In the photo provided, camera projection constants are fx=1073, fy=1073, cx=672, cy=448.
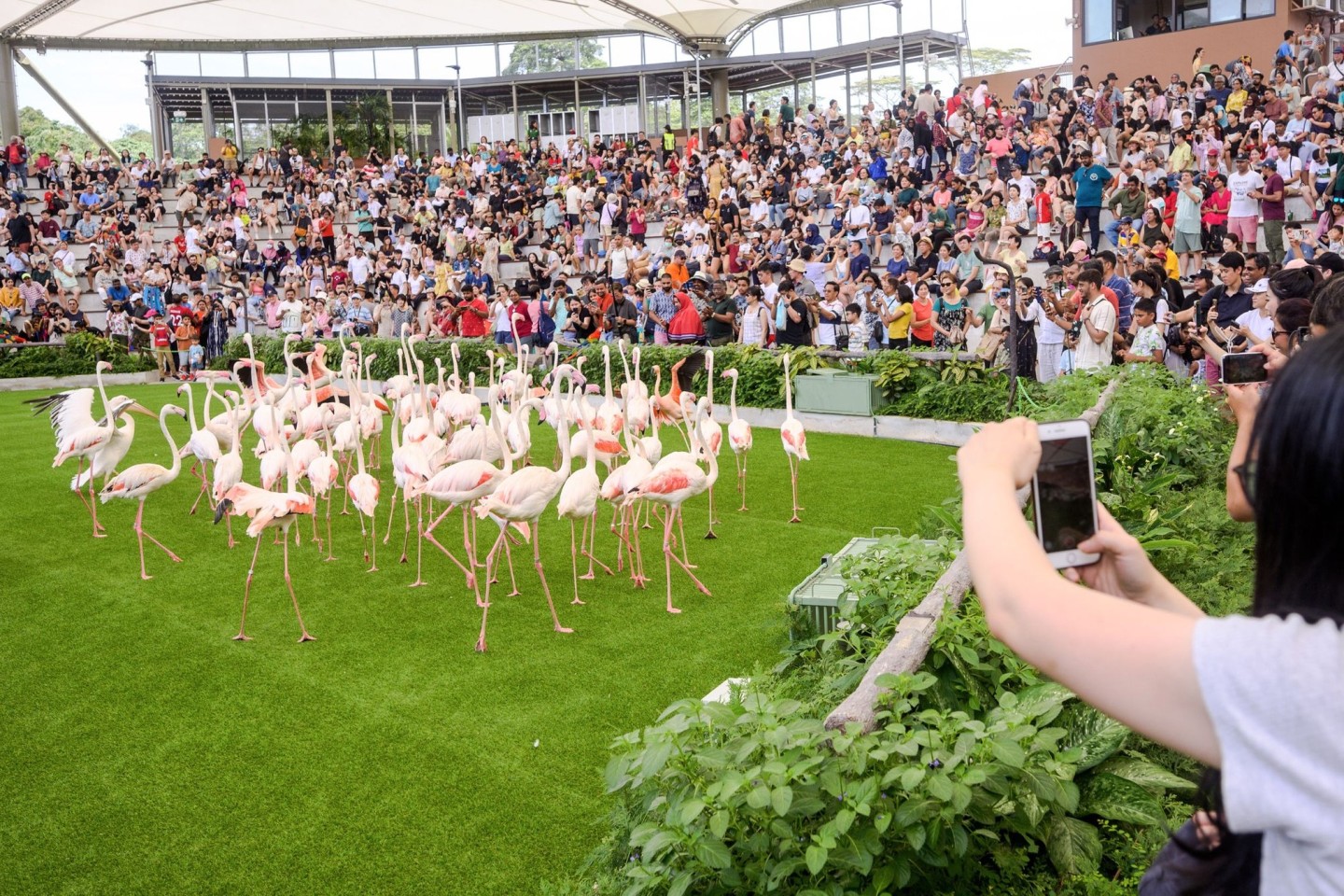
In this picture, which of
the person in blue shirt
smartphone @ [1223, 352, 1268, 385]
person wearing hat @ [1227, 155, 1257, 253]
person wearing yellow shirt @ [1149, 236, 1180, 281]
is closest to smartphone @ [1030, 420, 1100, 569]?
smartphone @ [1223, 352, 1268, 385]

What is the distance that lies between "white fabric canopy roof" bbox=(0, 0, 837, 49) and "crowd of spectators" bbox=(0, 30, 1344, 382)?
3.77m

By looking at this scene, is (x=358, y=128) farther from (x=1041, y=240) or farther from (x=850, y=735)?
(x=850, y=735)

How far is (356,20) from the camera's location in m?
34.1

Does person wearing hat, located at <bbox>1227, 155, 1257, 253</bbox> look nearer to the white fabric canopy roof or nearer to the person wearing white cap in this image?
the person wearing white cap

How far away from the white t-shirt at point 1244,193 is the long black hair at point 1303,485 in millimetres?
14575

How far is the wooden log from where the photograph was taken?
298 cm

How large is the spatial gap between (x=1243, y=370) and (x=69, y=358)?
23.2 metres

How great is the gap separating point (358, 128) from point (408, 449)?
31.6 m

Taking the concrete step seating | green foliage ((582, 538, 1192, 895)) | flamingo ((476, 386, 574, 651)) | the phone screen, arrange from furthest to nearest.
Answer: the concrete step seating
flamingo ((476, 386, 574, 651))
green foliage ((582, 538, 1192, 895))
the phone screen

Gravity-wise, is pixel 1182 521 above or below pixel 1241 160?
below

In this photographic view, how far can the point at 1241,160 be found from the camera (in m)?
13.9

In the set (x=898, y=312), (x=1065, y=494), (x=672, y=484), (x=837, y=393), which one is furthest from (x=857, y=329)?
(x=1065, y=494)

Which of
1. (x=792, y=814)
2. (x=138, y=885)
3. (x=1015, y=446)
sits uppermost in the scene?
(x=1015, y=446)

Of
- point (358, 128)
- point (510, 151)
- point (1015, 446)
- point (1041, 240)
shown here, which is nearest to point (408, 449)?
point (1015, 446)
